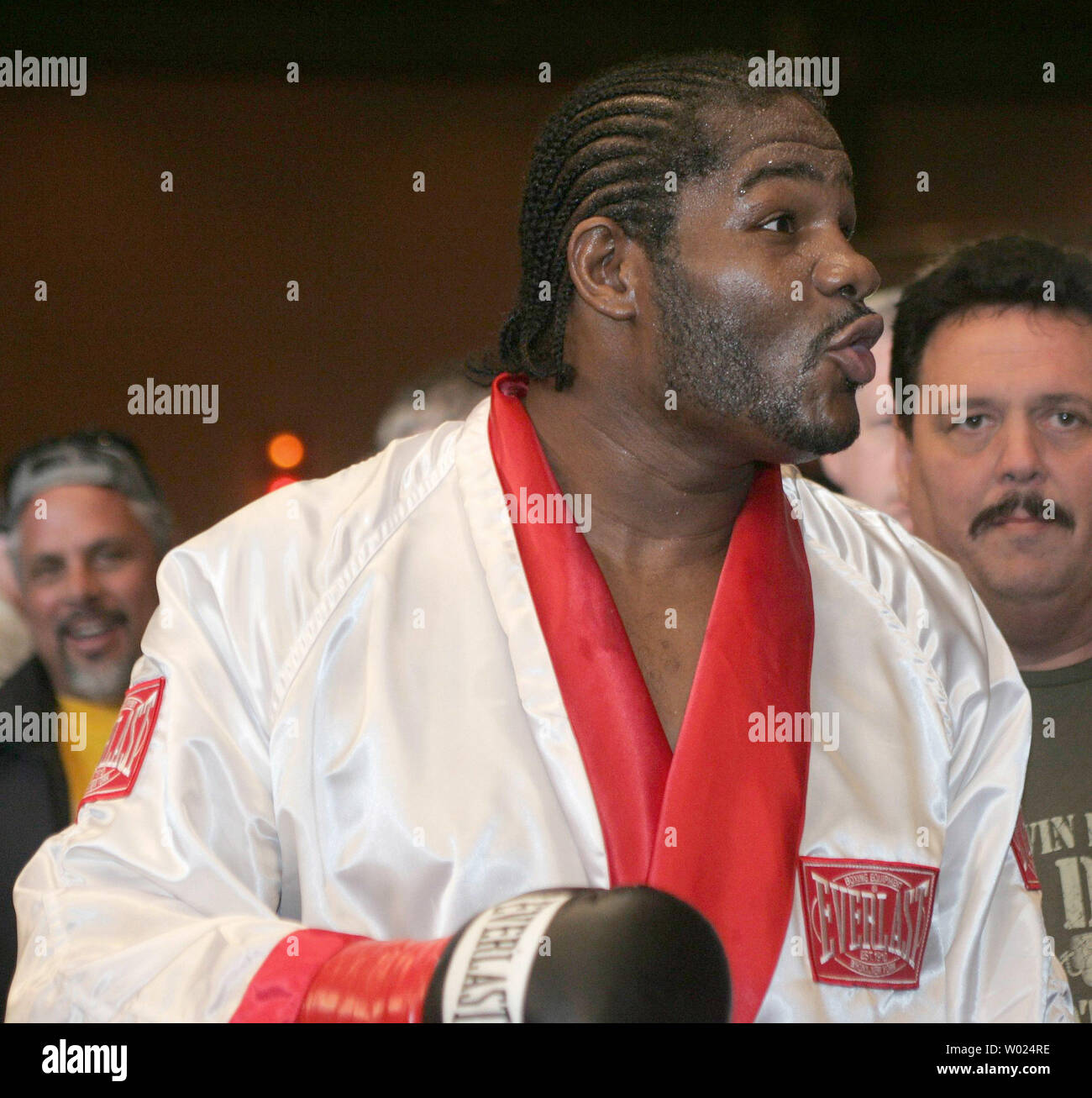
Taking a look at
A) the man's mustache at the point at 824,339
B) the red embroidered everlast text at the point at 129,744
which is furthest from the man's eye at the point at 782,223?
the red embroidered everlast text at the point at 129,744

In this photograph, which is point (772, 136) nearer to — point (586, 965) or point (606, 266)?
point (606, 266)

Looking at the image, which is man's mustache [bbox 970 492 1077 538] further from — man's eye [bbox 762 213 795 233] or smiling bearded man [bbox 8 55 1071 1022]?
man's eye [bbox 762 213 795 233]

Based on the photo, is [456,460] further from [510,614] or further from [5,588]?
[5,588]

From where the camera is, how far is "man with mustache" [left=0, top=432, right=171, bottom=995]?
2.11 m

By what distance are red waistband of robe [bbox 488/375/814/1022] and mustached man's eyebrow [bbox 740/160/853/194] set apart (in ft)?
1.03

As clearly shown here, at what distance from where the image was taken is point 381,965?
892mm

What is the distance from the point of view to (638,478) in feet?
4.32

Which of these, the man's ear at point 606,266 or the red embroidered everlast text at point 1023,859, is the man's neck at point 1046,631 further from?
the man's ear at point 606,266

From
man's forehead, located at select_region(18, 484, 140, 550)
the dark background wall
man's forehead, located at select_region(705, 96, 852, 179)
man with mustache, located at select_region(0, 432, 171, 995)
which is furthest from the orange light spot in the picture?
man's forehead, located at select_region(705, 96, 852, 179)

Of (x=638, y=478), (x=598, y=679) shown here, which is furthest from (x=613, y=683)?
(x=638, y=478)

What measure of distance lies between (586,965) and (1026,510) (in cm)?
129

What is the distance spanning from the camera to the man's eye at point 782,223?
4.13ft

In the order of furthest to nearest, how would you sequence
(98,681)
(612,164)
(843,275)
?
(98,681) < (612,164) < (843,275)

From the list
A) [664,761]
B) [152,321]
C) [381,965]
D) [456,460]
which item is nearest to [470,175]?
[152,321]
